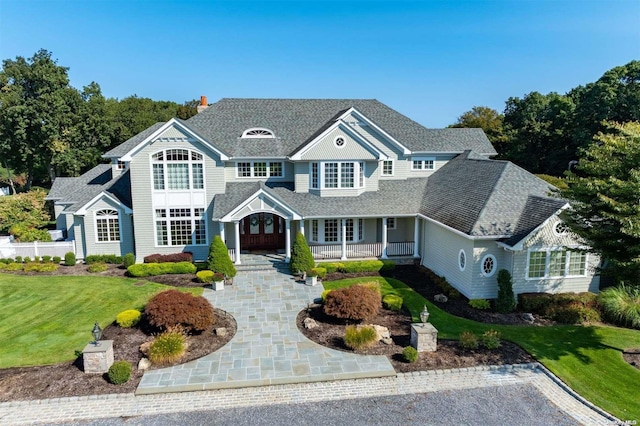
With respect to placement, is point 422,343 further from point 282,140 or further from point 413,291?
point 282,140

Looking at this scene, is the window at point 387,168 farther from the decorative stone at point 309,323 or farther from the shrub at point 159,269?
the decorative stone at point 309,323

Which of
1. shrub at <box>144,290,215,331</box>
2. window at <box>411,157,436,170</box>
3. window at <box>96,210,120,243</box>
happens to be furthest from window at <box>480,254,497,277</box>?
window at <box>96,210,120,243</box>

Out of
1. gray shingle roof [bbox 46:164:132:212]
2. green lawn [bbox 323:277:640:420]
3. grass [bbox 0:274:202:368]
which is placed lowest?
green lawn [bbox 323:277:640:420]

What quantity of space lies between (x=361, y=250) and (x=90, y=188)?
19.0m

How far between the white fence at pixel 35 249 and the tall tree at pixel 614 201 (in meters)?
26.3

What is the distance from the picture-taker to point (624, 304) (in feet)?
49.5

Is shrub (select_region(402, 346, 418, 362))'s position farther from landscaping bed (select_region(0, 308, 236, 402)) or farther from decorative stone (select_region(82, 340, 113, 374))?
decorative stone (select_region(82, 340, 113, 374))

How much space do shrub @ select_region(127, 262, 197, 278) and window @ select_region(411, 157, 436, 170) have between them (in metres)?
16.1

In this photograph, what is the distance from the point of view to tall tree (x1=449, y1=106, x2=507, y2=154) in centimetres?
5128

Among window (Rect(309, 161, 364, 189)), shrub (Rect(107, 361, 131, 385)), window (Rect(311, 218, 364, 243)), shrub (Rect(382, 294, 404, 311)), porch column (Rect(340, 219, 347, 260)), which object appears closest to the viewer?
shrub (Rect(107, 361, 131, 385))

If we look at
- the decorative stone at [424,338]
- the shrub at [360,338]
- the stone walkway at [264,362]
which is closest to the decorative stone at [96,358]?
the stone walkway at [264,362]

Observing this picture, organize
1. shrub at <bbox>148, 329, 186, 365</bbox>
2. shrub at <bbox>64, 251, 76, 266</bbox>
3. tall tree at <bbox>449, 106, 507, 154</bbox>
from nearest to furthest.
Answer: shrub at <bbox>148, 329, 186, 365</bbox>, shrub at <bbox>64, 251, 76, 266</bbox>, tall tree at <bbox>449, 106, 507, 154</bbox>

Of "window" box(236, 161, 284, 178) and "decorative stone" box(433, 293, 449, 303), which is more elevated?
"window" box(236, 161, 284, 178)

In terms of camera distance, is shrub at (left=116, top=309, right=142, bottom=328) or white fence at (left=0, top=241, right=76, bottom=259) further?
white fence at (left=0, top=241, right=76, bottom=259)
